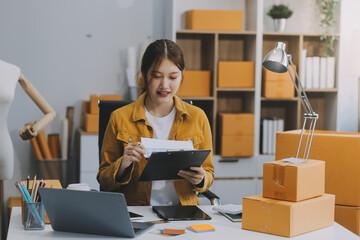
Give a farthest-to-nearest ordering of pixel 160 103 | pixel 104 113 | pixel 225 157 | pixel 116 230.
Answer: pixel 225 157
pixel 104 113
pixel 160 103
pixel 116 230

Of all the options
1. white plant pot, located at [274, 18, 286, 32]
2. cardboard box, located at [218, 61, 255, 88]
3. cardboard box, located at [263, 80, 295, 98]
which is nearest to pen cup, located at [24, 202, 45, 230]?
cardboard box, located at [218, 61, 255, 88]

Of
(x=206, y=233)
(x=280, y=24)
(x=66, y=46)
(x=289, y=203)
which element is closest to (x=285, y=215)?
(x=289, y=203)

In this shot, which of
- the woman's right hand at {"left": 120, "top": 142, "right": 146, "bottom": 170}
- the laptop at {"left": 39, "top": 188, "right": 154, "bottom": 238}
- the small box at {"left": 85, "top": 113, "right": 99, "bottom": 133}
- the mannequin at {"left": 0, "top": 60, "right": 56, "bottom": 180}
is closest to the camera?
the laptop at {"left": 39, "top": 188, "right": 154, "bottom": 238}

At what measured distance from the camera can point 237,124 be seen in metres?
3.99

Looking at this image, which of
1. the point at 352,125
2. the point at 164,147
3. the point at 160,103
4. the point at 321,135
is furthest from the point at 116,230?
the point at 352,125

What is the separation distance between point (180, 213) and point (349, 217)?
946 millimetres

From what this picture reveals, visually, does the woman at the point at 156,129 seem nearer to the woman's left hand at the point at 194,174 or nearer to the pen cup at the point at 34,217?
the woman's left hand at the point at 194,174

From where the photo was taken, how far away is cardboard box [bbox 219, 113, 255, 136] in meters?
3.96

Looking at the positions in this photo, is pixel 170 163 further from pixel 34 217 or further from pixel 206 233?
pixel 34 217

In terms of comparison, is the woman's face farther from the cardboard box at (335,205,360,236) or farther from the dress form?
the dress form

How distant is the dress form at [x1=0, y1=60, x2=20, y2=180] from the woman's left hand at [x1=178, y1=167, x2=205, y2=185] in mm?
1511

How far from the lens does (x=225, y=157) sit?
13.2ft

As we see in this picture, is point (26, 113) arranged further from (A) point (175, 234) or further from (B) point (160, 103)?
(A) point (175, 234)

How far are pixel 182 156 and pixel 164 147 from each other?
0.46 feet
